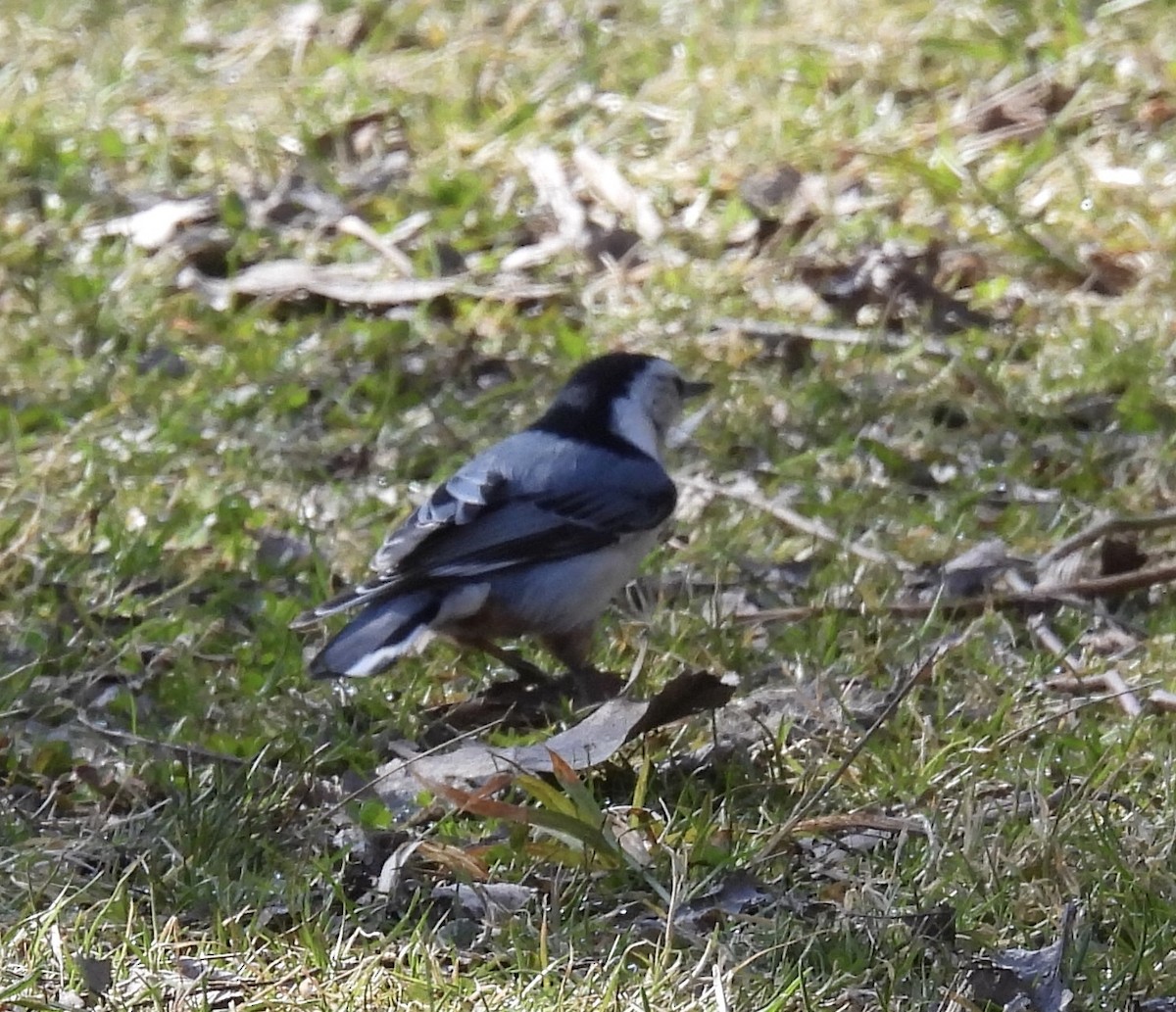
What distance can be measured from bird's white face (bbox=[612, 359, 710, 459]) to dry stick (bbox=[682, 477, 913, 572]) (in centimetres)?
19

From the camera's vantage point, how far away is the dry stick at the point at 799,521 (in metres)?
5.12

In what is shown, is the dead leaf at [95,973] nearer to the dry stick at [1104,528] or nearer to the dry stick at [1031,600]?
the dry stick at [1031,600]

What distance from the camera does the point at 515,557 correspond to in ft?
15.5

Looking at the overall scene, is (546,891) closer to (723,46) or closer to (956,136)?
(956,136)

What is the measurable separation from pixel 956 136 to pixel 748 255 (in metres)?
1.14

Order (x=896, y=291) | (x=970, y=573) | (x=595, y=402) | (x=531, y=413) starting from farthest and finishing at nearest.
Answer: (x=896, y=291)
(x=531, y=413)
(x=595, y=402)
(x=970, y=573)

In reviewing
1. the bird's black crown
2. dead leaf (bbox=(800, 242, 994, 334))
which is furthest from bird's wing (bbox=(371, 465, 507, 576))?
dead leaf (bbox=(800, 242, 994, 334))

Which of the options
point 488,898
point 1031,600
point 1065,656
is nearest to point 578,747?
point 488,898

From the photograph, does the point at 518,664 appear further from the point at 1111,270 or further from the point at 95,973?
the point at 1111,270

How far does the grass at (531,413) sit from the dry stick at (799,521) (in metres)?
0.04

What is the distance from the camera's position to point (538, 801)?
3.68 meters

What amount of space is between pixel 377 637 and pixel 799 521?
1.48 metres

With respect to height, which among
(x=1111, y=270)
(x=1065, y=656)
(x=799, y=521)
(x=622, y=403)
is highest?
(x=622, y=403)

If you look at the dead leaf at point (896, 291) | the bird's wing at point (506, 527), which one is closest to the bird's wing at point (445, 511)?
the bird's wing at point (506, 527)
